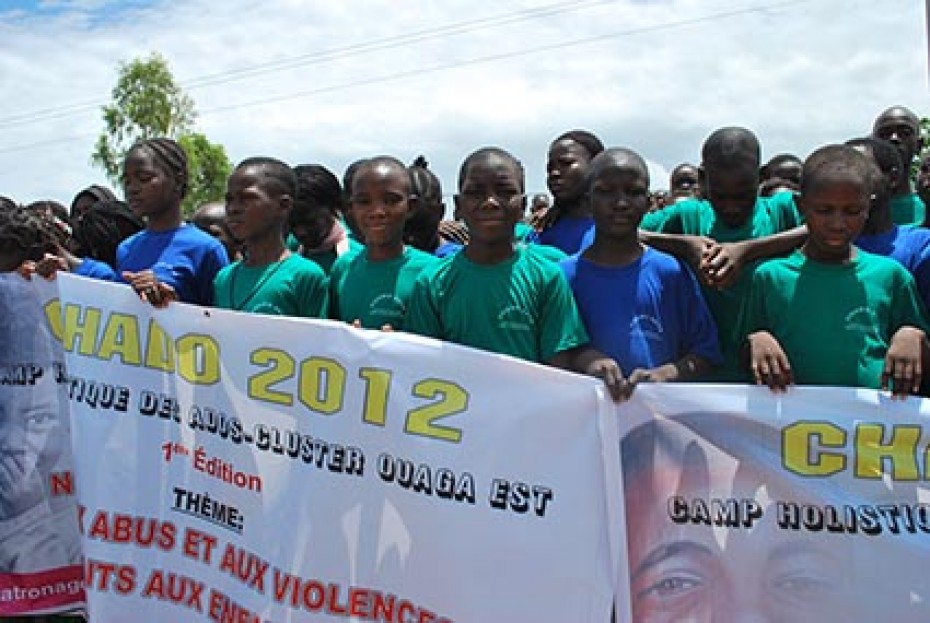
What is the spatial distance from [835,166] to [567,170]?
5.81 ft

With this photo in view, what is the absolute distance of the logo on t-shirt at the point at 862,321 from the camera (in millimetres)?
3533

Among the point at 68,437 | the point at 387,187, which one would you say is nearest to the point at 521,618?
the point at 387,187

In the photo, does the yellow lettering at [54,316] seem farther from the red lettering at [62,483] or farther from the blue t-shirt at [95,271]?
the red lettering at [62,483]

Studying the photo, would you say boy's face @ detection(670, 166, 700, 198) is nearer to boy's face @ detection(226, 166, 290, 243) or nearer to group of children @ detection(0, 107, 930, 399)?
group of children @ detection(0, 107, 930, 399)

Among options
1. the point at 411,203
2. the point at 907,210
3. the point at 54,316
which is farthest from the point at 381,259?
the point at 907,210

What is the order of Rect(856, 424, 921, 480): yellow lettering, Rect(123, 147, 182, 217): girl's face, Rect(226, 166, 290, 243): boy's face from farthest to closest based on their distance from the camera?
Rect(123, 147, 182, 217): girl's face
Rect(226, 166, 290, 243): boy's face
Rect(856, 424, 921, 480): yellow lettering

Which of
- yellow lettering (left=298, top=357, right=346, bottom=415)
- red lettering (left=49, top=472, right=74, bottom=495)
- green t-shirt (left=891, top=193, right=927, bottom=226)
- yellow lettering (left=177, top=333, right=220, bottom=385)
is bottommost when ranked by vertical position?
red lettering (left=49, top=472, right=74, bottom=495)

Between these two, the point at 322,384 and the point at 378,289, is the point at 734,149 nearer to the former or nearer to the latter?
the point at 378,289

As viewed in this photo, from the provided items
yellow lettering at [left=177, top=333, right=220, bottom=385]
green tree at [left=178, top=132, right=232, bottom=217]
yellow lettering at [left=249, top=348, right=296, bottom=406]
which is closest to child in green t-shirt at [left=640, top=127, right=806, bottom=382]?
yellow lettering at [left=249, top=348, right=296, bottom=406]

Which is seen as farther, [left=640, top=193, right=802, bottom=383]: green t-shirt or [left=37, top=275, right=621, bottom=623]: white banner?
[left=640, top=193, right=802, bottom=383]: green t-shirt

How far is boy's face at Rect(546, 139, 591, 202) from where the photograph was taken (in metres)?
5.21

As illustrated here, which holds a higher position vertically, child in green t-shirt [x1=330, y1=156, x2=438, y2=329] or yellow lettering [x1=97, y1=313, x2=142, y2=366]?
child in green t-shirt [x1=330, y1=156, x2=438, y2=329]

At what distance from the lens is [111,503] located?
170 inches

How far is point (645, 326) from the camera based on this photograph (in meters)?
3.74
